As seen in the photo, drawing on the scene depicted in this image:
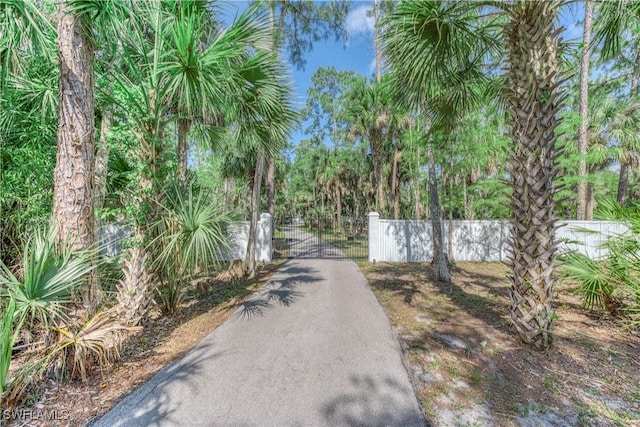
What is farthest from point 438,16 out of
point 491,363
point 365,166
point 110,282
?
point 365,166

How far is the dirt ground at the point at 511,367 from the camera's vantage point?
2227 mm

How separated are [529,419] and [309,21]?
1242cm

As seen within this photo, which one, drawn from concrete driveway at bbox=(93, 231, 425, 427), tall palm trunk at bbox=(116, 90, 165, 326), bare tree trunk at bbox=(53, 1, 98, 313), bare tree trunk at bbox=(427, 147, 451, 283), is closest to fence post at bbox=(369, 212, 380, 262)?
bare tree trunk at bbox=(427, 147, 451, 283)

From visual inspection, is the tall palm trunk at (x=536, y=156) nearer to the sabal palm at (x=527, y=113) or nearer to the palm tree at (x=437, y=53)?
the sabal palm at (x=527, y=113)

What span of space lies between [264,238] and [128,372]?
7.16 m

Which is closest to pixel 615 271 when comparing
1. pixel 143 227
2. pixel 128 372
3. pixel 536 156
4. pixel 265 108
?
pixel 536 156

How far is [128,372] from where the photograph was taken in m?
2.92

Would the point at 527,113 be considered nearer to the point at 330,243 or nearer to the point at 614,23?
the point at 614,23

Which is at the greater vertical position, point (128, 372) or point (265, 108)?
point (265, 108)

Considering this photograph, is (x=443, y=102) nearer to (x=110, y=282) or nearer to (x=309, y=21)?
(x=110, y=282)

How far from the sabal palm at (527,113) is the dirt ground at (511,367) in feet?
1.54

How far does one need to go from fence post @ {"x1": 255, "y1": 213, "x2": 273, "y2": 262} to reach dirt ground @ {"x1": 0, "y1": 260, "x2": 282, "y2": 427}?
4545mm

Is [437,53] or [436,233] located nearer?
[437,53]

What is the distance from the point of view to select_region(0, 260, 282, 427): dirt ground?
7.31 ft
